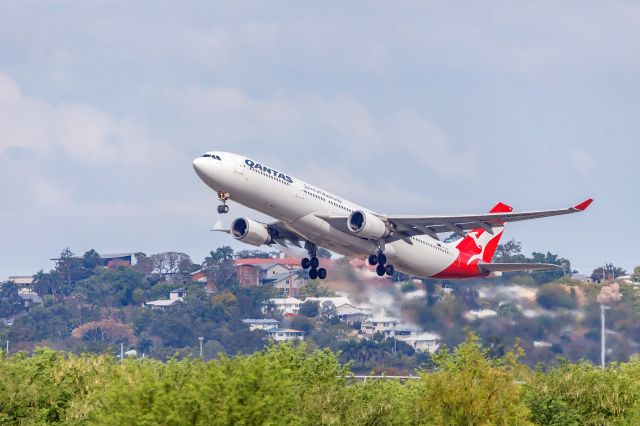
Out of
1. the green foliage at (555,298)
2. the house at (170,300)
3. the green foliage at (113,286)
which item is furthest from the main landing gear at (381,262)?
the green foliage at (113,286)

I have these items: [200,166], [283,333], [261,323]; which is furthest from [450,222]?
[261,323]

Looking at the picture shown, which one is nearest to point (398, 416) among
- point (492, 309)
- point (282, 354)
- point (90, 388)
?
point (282, 354)

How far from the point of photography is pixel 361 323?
371 ft

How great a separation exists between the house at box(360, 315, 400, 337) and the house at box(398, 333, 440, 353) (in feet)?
4.15

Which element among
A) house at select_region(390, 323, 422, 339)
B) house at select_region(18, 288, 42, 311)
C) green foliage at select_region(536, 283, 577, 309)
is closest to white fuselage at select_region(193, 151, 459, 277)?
house at select_region(390, 323, 422, 339)

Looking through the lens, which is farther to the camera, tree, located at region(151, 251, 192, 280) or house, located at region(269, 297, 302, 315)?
tree, located at region(151, 251, 192, 280)

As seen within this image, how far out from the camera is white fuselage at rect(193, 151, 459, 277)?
219ft

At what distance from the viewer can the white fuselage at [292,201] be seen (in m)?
66.8

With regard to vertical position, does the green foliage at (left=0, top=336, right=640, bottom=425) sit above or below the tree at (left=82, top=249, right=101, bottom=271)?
below

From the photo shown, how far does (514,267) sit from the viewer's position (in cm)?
7681

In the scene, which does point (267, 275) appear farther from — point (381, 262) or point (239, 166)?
point (239, 166)

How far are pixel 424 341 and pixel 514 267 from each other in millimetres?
11380

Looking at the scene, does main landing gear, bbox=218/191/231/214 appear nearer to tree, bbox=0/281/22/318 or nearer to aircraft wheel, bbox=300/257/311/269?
aircraft wheel, bbox=300/257/311/269

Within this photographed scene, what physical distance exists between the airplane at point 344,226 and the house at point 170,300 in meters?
74.7
